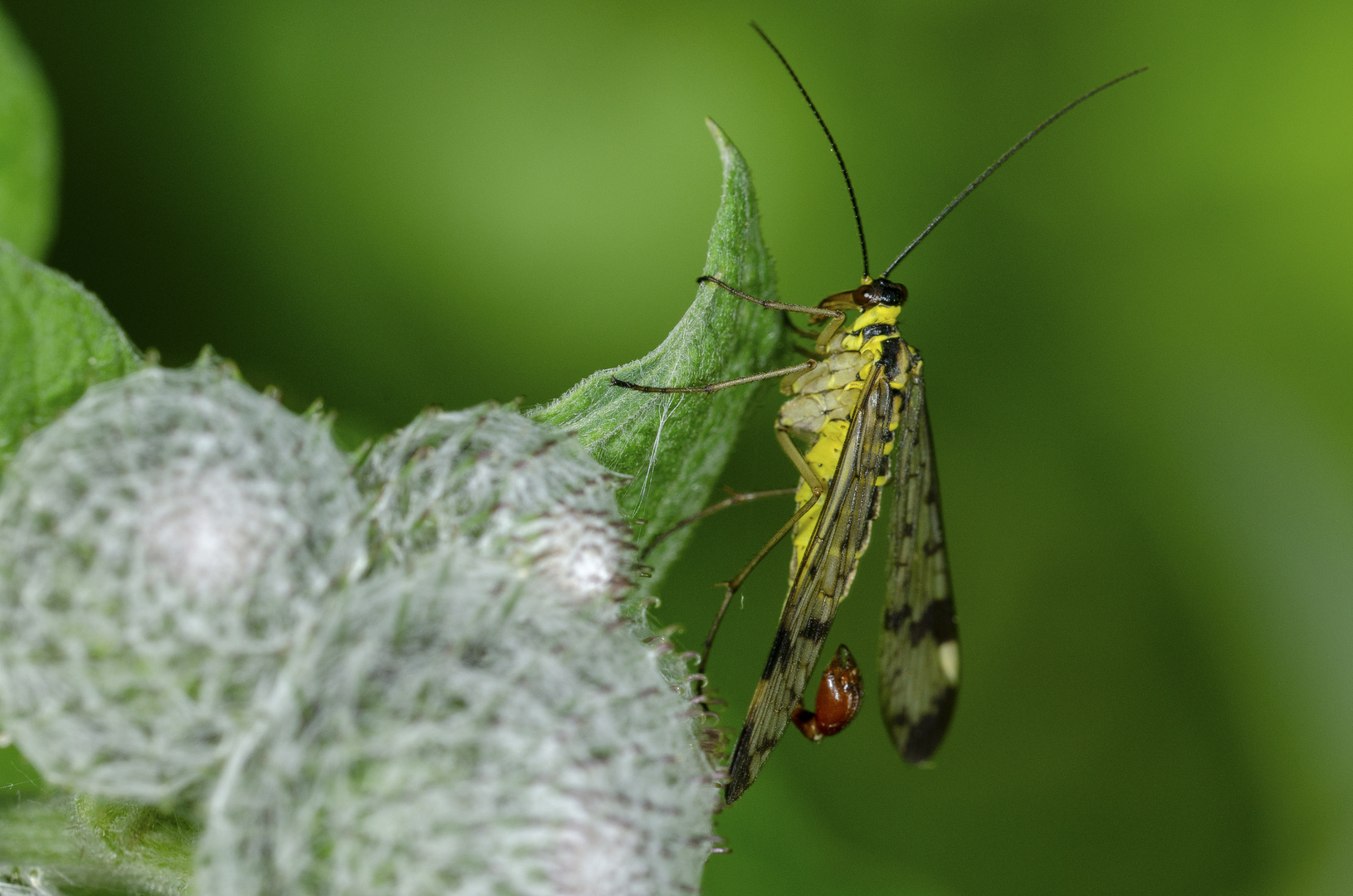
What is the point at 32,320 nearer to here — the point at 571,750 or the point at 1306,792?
the point at 571,750

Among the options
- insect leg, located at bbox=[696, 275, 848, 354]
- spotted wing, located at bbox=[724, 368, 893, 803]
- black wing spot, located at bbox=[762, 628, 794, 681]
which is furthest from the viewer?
insect leg, located at bbox=[696, 275, 848, 354]

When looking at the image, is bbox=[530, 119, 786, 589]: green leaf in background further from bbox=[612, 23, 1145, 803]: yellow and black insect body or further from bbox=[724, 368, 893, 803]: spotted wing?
bbox=[724, 368, 893, 803]: spotted wing

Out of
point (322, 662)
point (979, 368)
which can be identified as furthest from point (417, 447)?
point (979, 368)

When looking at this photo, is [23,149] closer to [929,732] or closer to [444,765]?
[444,765]

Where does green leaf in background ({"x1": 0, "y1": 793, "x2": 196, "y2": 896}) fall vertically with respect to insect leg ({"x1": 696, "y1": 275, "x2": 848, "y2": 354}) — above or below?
below

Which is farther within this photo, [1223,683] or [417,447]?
[1223,683]

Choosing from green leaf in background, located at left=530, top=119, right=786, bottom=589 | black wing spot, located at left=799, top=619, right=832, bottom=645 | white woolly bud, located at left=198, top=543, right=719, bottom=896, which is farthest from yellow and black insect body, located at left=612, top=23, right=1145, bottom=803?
white woolly bud, located at left=198, top=543, right=719, bottom=896

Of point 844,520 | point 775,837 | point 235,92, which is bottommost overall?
point 775,837
